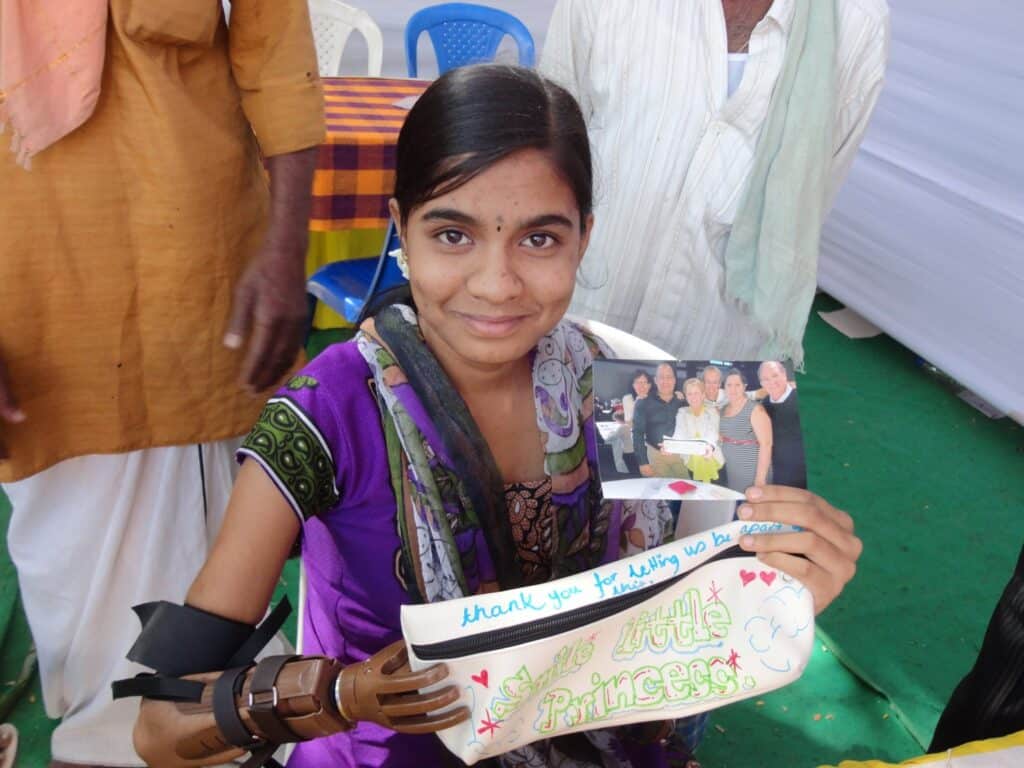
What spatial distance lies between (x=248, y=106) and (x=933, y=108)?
137 inches

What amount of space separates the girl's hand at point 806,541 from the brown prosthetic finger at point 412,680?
1.22 ft

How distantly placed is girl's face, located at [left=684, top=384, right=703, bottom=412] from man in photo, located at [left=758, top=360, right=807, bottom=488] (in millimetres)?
70

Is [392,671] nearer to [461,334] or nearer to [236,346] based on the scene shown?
[461,334]

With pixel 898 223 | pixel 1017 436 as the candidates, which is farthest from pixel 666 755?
pixel 898 223

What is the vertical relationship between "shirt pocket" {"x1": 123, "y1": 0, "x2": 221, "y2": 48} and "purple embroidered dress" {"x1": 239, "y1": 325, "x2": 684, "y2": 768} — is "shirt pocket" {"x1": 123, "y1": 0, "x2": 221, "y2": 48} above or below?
above

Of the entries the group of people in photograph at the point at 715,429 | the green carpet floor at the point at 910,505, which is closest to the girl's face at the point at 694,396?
the group of people in photograph at the point at 715,429

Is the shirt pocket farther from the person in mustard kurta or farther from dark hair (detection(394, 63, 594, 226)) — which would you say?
dark hair (detection(394, 63, 594, 226))

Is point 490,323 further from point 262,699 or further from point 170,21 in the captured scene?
point 170,21

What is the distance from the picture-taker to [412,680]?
0.95m

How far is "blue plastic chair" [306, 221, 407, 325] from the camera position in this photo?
2.91 meters

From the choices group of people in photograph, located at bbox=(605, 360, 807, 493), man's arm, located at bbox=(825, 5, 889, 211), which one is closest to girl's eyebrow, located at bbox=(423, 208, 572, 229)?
group of people in photograph, located at bbox=(605, 360, 807, 493)

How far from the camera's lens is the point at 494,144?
1.22 m

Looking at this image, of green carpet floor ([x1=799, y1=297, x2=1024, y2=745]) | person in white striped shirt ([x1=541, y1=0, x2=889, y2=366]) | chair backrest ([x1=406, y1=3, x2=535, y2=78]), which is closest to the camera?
person in white striped shirt ([x1=541, y1=0, x2=889, y2=366])

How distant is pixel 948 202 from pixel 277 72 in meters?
3.34
